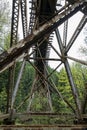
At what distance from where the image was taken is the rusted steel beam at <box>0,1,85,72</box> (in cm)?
559

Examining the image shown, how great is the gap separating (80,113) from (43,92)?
10796 mm

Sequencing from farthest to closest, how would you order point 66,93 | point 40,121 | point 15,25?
1. point 66,93
2. point 40,121
3. point 15,25

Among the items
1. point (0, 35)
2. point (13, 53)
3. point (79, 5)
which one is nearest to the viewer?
point (13, 53)

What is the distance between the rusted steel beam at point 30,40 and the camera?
5.59 meters

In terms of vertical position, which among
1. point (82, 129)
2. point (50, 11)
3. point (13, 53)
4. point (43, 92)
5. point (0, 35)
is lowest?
point (82, 129)

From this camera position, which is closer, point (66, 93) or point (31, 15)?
point (31, 15)

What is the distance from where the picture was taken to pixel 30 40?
597cm

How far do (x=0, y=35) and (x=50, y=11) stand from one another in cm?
1573

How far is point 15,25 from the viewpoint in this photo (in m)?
9.72

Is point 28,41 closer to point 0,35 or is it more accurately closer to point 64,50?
point 64,50

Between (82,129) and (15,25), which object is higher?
(15,25)

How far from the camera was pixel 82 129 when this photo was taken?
5.84m

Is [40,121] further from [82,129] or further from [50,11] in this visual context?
[82,129]

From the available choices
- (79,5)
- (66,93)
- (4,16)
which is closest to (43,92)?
(4,16)
